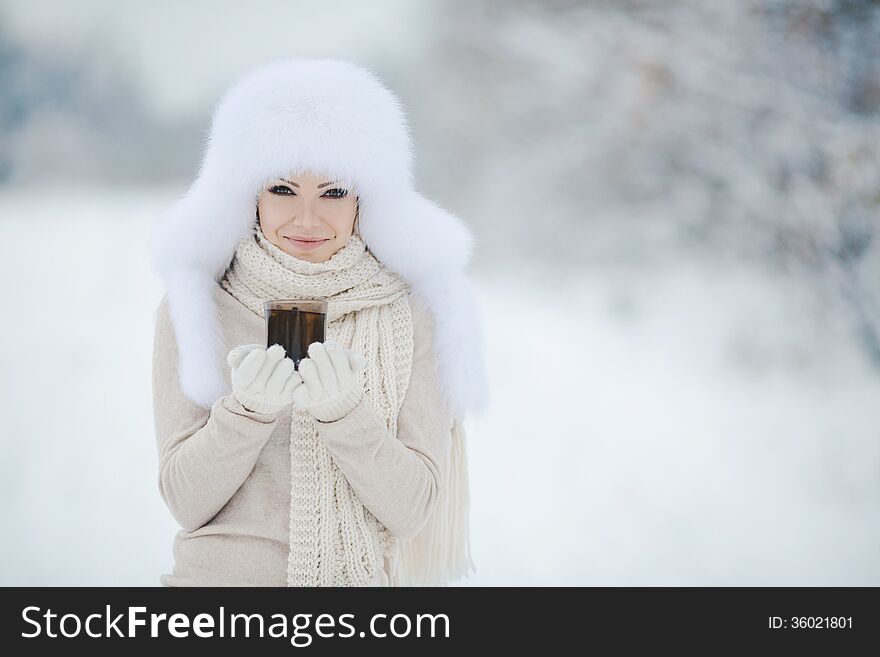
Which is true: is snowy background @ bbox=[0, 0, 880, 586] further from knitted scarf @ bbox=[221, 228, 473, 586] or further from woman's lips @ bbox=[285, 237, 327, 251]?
woman's lips @ bbox=[285, 237, 327, 251]

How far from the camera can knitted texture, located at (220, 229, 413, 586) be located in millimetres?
1310

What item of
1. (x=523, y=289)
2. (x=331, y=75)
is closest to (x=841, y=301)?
(x=523, y=289)

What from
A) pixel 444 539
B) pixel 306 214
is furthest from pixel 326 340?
pixel 444 539

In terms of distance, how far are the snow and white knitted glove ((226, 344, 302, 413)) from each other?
1.69 m

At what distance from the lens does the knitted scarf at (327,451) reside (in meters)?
1.31

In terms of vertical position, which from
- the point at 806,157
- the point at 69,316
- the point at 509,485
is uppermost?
the point at 806,157

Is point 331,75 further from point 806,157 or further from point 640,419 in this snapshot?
point 806,157

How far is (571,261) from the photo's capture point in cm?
326

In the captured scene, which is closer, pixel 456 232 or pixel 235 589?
pixel 235 589

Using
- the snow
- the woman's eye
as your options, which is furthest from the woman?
the snow

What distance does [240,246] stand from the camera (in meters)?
1.41

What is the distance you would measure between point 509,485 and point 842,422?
1.23 meters

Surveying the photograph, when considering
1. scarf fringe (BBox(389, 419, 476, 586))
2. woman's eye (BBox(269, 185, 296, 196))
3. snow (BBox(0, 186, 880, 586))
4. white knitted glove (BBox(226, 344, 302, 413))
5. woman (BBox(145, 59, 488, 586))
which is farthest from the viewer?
snow (BBox(0, 186, 880, 586))

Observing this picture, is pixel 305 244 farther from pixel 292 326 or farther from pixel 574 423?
pixel 574 423
